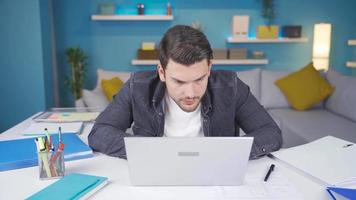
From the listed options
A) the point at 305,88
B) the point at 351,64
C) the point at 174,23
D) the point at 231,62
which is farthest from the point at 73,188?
the point at 351,64

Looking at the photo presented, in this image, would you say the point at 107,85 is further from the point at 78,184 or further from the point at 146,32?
the point at 78,184

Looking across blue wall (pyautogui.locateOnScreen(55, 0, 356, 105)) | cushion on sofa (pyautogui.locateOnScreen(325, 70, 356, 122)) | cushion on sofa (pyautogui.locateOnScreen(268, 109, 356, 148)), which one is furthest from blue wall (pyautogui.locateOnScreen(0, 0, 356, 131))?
cushion on sofa (pyautogui.locateOnScreen(268, 109, 356, 148))

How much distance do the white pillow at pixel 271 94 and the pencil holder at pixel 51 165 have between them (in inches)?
110

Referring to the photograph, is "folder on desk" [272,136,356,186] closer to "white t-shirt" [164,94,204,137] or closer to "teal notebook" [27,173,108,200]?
"white t-shirt" [164,94,204,137]

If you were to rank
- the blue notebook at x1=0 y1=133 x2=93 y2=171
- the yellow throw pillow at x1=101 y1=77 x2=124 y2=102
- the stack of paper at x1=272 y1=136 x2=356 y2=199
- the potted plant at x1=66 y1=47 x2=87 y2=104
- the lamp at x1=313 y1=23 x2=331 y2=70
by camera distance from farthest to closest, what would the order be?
the lamp at x1=313 y1=23 x2=331 y2=70
the potted plant at x1=66 y1=47 x2=87 y2=104
the yellow throw pillow at x1=101 y1=77 x2=124 y2=102
the blue notebook at x1=0 y1=133 x2=93 y2=171
the stack of paper at x1=272 y1=136 x2=356 y2=199

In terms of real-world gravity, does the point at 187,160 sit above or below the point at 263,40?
below

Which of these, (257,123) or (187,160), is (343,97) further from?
(187,160)

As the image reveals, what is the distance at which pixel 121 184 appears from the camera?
3.22 feet

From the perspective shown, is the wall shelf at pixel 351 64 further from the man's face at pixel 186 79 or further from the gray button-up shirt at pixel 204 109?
the man's face at pixel 186 79

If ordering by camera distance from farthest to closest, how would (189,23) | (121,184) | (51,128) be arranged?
(189,23), (51,128), (121,184)

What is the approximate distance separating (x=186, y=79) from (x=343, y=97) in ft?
7.92

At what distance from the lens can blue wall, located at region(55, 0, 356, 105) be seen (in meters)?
4.12

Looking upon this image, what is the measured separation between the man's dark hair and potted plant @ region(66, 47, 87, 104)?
301 cm

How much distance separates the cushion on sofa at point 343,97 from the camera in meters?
2.96
